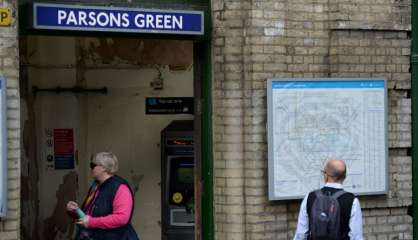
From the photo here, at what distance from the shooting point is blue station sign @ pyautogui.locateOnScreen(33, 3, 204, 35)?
7.27m

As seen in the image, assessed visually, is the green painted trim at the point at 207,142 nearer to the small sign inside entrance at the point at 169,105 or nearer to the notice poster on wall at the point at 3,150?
the notice poster on wall at the point at 3,150

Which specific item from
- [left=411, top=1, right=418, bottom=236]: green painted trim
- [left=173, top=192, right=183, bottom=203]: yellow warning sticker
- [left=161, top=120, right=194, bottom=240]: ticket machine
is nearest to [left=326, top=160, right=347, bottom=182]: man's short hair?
[left=411, top=1, right=418, bottom=236]: green painted trim

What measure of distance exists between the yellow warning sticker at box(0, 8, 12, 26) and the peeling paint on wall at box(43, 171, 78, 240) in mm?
3580

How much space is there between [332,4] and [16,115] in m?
3.22

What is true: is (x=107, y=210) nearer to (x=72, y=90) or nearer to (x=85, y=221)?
(x=85, y=221)

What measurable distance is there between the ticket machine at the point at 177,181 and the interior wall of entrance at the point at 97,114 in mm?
284

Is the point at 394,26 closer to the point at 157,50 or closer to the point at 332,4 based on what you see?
the point at 332,4

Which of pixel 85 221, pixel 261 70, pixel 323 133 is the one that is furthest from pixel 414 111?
pixel 85 221

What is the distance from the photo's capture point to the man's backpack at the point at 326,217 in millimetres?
6109

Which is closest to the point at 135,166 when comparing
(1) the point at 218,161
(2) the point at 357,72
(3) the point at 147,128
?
(3) the point at 147,128

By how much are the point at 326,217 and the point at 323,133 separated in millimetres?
2122

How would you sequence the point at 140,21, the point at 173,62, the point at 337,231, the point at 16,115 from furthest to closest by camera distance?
the point at 173,62
the point at 140,21
the point at 16,115
the point at 337,231

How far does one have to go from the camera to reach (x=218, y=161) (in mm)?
8055

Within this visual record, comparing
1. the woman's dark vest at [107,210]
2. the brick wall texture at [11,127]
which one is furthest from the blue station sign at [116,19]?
the woman's dark vest at [107,210]
